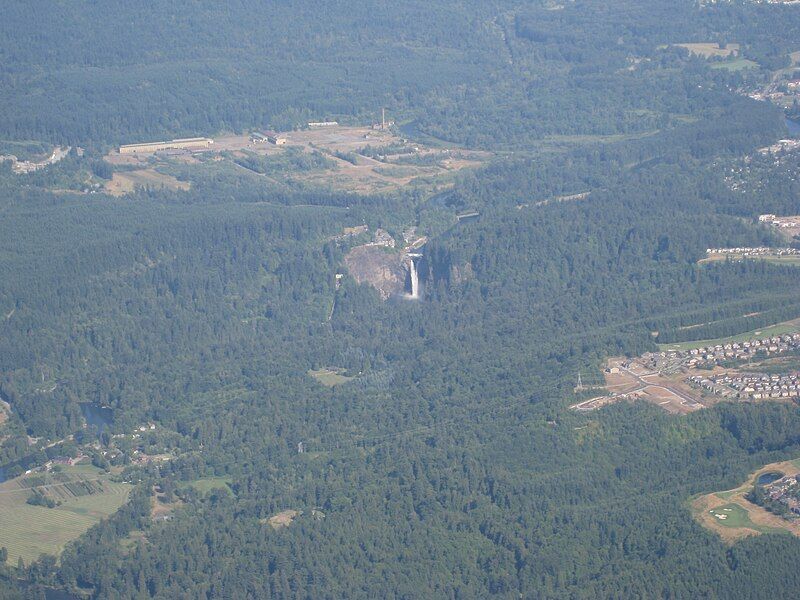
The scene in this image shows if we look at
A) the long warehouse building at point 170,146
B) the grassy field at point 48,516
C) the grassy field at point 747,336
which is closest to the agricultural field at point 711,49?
the long warehouse building at point 170,146

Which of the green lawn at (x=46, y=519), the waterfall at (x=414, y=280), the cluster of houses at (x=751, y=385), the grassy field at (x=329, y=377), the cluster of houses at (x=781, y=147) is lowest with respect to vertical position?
the green lawn at (x=46, y=519)

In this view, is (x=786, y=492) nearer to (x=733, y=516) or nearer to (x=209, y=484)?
(x=733, y=516)

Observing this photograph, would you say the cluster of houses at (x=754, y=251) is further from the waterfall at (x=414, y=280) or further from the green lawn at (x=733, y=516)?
the green lawn at (x=733, y=516)

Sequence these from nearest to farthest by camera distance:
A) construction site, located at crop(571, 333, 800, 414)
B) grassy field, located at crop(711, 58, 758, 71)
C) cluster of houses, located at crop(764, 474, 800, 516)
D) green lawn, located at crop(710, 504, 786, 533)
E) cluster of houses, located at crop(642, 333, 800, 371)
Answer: green lawn, located at crop(710, 504, 786, 533) → cluster of houses, located at crop(764, 474, 800, 516) → construction site, located at crop(571, 333, 800, 414) → cluster of houses, located at crop(642, 333, 800, 371) → grassy field, located at crop(711, 58, 758, 71)

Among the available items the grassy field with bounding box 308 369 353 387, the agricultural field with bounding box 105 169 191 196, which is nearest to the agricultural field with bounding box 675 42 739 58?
the agricultural field with bounding box 105 169 191 196

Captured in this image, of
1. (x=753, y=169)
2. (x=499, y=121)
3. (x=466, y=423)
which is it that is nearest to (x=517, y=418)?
(x=466, y=423)

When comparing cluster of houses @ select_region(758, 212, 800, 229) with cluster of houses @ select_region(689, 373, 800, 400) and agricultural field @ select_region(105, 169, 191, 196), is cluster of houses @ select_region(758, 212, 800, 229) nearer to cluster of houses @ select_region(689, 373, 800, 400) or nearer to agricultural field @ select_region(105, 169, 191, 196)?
cluster of houses @ select_region(689, 373, 800, 400)

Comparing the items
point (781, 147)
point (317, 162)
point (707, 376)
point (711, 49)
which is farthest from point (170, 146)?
point (707, 376)
